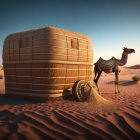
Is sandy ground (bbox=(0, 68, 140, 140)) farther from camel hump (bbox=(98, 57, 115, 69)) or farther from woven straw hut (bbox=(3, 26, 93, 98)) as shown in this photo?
camel hump (bbox=(98, 57, 115, 69))

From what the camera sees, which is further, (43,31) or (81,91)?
(81,91)

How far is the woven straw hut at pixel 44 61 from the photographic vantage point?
5.00 metres

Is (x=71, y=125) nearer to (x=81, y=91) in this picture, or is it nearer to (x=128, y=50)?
(x=81, y=91)

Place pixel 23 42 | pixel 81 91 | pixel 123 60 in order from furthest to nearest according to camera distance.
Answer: pixel 123 60 → pixel 23 42 → pixel 81 91

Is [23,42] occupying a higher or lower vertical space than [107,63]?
higher

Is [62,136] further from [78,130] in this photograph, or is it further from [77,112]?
[77,112]

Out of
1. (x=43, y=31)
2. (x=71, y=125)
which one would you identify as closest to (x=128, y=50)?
(x=43, y=31)

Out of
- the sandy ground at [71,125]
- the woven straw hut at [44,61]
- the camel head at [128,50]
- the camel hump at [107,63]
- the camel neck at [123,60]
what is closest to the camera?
the sandy ground at [71,125]

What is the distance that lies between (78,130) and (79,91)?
8.54 ft

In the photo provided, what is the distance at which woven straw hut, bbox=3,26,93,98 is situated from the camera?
500 cm

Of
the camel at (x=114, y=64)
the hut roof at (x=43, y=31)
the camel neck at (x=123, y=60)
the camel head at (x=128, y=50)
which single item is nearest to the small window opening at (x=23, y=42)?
the hut roof at (x=43, y=31)

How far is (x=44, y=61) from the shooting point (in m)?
4.91

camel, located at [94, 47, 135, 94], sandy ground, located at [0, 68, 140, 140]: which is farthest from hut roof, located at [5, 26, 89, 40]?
sandy ground, located at [0, 68, 140, 140]

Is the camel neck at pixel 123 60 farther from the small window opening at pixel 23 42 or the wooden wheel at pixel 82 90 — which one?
the small window opening at pixel 23 42
